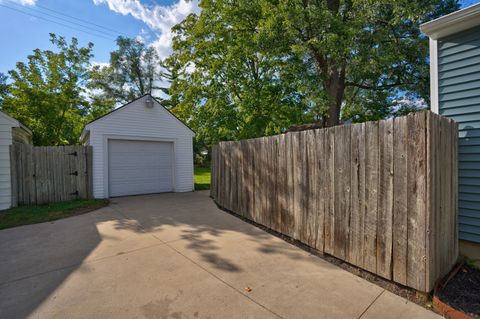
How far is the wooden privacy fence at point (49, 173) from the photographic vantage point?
6.48m

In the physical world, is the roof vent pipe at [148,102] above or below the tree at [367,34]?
below

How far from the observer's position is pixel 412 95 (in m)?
8.68

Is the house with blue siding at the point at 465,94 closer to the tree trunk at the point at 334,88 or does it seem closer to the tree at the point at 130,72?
the tree trunk at the point at 334,88

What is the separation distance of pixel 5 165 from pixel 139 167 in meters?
3.50

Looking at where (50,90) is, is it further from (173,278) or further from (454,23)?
(454,23)

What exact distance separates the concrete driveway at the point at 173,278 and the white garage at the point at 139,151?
11.6ft

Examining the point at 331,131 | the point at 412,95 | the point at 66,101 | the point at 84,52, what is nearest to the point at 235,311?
the point at 331,131

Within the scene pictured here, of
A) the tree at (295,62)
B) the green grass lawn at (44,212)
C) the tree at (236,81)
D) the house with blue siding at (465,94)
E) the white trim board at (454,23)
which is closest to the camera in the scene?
the white trim board at (454,23)

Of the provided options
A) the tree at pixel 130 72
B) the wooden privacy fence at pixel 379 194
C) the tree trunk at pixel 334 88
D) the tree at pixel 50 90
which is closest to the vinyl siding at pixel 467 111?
the wooden privacy fence at pixel 379 194

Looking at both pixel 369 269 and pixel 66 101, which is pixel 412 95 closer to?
pixel 369 269

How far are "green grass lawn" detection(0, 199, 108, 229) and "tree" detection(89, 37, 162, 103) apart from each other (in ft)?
62.1

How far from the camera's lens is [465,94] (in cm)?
323

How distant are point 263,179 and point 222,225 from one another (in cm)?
131

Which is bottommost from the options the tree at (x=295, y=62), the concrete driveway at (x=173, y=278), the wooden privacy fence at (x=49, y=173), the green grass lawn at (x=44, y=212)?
the concrete driveway at (x=173, y=278)
